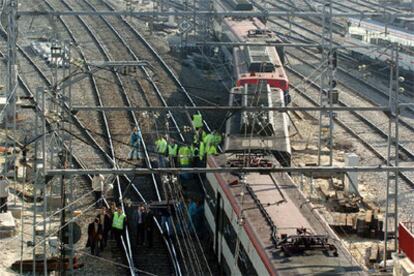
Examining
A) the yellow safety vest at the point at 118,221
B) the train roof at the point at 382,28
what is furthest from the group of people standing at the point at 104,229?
the train roof at the point at 382,28

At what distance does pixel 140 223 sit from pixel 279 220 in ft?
17.9

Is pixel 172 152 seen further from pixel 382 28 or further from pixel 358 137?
pixel 382 28

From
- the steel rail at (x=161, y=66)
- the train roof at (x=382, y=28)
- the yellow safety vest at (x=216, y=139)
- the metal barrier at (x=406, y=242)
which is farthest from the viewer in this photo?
the train roof at (x=382, y=28)

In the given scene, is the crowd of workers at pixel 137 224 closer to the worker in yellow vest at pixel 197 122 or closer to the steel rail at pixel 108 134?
the steel rail at pixel 108 134

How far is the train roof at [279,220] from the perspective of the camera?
62.6ft

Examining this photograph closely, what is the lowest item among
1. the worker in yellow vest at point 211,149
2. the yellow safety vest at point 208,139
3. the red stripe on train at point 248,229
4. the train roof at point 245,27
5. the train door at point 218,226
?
the train door at point 218,226

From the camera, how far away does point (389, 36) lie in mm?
48469

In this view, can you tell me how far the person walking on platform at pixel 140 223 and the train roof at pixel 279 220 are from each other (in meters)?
1.89

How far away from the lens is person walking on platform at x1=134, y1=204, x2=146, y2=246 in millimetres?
26172

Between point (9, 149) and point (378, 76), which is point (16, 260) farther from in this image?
point (378, 76)

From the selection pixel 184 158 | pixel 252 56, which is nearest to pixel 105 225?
pixel 184 158

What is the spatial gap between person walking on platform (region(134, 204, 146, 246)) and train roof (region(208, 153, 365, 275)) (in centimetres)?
189

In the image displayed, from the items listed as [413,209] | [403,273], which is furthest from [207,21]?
[403,273]

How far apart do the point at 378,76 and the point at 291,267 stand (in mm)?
29653
